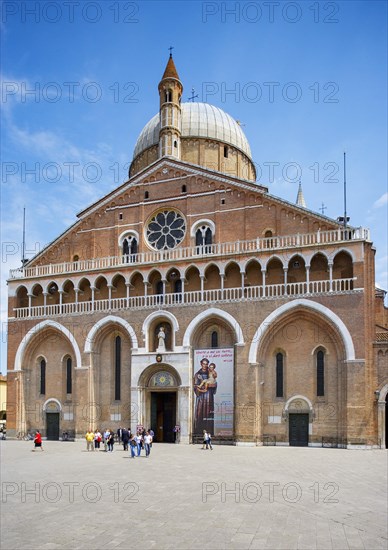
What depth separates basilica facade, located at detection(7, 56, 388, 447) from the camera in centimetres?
2961

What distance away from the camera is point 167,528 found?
11797 mm

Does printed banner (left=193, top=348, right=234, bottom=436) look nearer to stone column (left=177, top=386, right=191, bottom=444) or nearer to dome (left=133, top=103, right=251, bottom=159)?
stone column (left=177, top=386, right=191, bottom=444)

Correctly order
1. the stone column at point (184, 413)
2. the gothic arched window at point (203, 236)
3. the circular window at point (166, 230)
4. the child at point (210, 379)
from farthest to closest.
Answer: the circular window at point (166, 230) → the gothic arched window at point (203, 236) → the child at point (210, 379) → the stone column at point (184, 413)

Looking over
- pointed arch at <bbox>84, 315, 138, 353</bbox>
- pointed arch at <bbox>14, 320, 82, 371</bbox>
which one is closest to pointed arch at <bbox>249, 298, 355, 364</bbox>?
pointed arch at <bbox>84, 315, 138, 353</bbox>

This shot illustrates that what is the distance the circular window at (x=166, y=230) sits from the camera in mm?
35719

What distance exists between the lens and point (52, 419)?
36.8m

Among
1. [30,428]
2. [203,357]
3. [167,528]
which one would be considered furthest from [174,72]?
[167,528]

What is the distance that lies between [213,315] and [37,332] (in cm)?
1267

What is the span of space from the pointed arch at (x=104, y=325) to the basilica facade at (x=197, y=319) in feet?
0.29

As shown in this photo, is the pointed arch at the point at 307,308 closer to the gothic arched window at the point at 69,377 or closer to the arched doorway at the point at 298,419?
the arched doorway at the point at 298,419

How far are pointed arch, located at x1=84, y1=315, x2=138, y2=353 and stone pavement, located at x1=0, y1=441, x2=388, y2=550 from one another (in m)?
10.9

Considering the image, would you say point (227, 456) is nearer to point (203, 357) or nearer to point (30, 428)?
point (203, 357)

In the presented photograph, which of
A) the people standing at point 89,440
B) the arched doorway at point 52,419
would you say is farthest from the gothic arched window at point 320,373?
the arched doorway at point 52,419

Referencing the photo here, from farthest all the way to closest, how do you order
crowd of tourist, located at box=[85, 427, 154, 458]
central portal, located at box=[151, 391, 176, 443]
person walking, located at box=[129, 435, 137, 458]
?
central portal, located at box=[151, 391, 176, 443]
crowd of tourist, located at box=[85, 427, 154, 458]
person walking, located at box=[129, 435, 137, 458]
